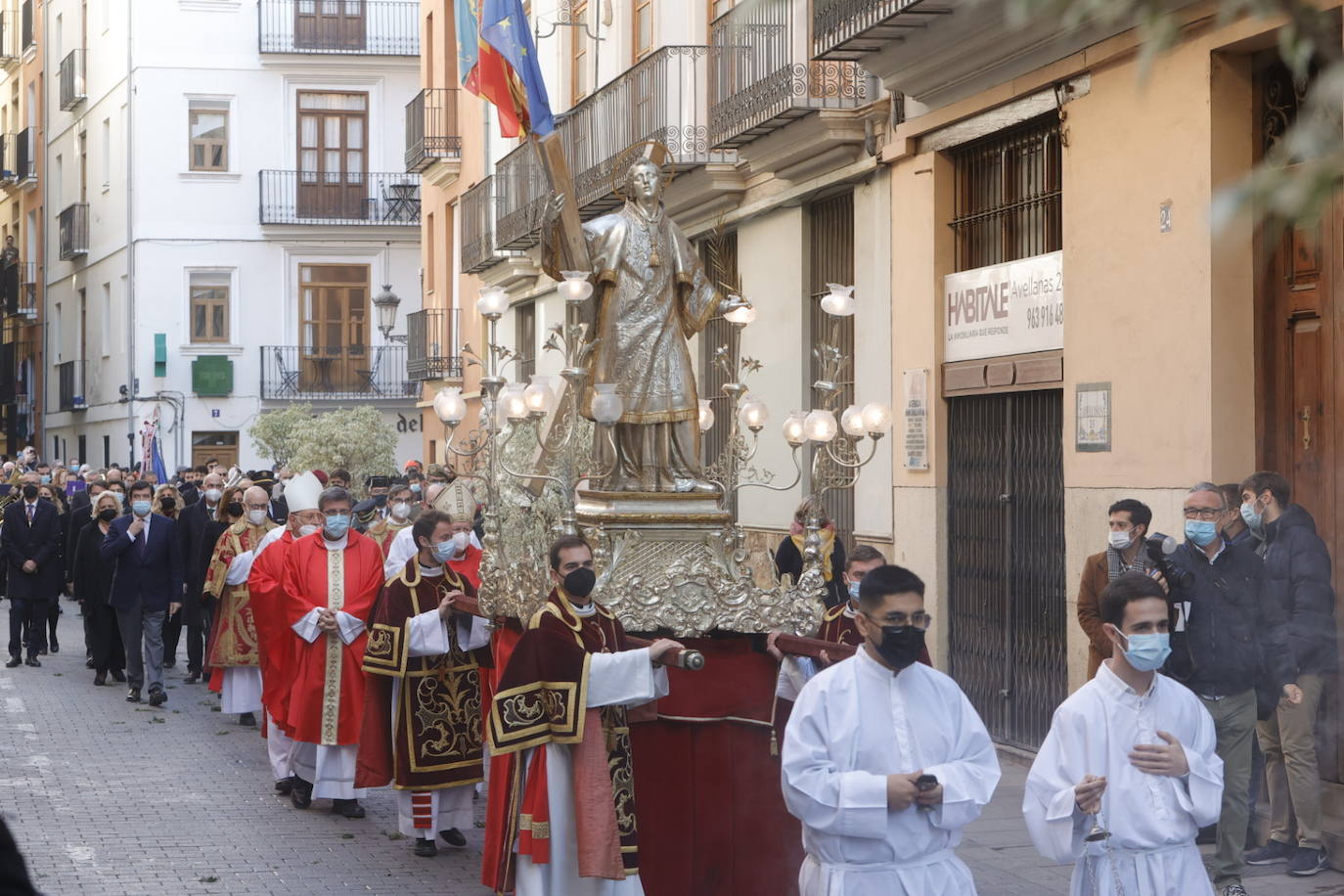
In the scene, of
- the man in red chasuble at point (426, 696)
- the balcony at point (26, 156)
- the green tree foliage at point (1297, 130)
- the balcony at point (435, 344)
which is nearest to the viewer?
the green tree foliage at point (1297, 130)

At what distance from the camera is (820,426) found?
28.8ft

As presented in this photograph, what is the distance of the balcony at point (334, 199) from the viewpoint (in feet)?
130

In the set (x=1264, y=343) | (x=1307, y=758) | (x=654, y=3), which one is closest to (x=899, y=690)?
(x=1307, y=758)

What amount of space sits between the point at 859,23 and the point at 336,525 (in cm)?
498

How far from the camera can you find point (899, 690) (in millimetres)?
5402

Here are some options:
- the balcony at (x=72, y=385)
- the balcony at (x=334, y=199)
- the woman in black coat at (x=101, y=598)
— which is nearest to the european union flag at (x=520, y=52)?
the woman in black coat at (x=101, y=598)

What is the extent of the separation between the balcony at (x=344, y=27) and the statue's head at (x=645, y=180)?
31428mm

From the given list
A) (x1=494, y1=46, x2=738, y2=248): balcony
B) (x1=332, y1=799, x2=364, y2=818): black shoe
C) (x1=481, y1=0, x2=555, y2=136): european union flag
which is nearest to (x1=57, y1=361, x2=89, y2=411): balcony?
(x1=494, y1=46, x2=738, y2=248): balcony

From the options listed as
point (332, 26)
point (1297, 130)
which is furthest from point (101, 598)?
point (332, 26)

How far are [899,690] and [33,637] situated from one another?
611 inches

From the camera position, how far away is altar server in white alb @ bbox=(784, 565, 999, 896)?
5.26 m

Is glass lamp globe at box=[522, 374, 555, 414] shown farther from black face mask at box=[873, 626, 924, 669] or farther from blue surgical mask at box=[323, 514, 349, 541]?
black face mask at box=[873, 626, 924, 669]

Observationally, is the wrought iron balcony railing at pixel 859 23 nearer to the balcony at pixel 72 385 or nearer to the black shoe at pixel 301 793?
the black shoe at pixel 301 793

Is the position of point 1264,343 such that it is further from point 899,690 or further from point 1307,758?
point 899,690
